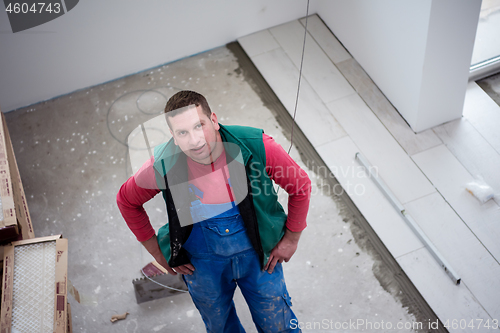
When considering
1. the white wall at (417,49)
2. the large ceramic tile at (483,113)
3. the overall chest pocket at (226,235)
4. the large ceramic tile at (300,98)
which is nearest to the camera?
the overall chest pocket at (226,235)

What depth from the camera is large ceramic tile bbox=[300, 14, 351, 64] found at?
3334mm

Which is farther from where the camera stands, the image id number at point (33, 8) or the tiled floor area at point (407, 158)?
the image id number at point (33, 8)

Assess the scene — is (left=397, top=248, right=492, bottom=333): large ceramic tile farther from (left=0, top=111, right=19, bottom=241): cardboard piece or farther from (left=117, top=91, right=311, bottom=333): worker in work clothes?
(left=0, top=111, right=19, bottom=241): cardboard piece

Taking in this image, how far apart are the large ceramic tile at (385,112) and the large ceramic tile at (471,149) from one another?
8cm

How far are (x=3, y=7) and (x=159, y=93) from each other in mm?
1030

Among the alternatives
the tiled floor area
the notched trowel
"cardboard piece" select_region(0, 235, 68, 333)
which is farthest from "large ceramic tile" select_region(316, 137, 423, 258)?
"cardboard piece" select_region(0, 235, 68, 333)

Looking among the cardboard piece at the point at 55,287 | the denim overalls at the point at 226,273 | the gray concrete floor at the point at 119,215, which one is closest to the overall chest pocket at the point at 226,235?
the denim overalls at the point at 226,273

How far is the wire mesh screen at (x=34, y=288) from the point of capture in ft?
5.90

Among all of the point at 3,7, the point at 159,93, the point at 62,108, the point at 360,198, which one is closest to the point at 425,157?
the point at 360,198

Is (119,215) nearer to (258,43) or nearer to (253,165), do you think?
(253,165)

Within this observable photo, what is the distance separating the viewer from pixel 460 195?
263 centimetres

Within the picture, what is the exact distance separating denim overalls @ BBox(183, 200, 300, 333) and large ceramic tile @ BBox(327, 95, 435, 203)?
1159 mm

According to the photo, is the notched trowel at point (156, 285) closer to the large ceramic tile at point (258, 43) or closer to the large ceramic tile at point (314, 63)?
the large ceramic tile at point (314, 63)

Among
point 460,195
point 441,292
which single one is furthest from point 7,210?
point 460,195
